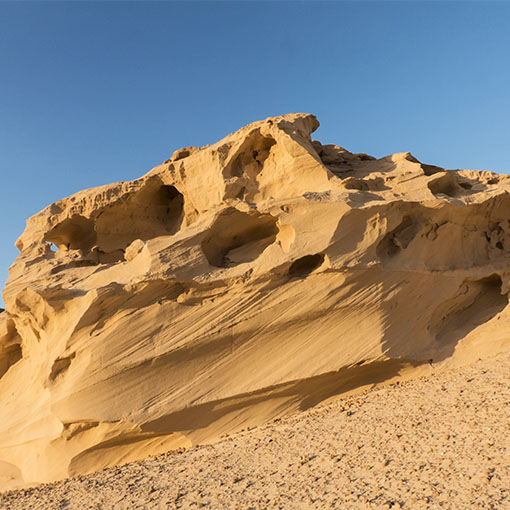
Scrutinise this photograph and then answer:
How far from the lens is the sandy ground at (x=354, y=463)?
4.85 metres

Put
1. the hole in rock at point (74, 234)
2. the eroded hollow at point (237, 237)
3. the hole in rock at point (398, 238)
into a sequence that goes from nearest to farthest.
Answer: the eroded hollow at point (237, 237) → the hole in rock at point (398, 238) → the hole in rock at point (74, 234)

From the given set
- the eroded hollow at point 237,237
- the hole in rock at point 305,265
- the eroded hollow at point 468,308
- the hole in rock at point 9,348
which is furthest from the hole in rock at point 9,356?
the eroded hollow at point 468,308

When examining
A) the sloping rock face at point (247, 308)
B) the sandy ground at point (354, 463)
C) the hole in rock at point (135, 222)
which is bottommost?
the sandy ground at point (354, 463)

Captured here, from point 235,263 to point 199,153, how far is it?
2753mm

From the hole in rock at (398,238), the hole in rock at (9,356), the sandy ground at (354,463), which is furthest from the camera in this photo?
the hole in rock at (9,356)

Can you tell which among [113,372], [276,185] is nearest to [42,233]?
[113,372]

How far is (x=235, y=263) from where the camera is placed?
27.0ft

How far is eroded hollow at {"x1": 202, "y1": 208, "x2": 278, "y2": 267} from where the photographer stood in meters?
8.31

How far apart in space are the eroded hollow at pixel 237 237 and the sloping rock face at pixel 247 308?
0.03m

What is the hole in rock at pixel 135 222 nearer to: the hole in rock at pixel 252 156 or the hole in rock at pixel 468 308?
the hole in rock at pixel 252 156

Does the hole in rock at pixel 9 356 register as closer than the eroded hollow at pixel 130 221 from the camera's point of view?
Yes

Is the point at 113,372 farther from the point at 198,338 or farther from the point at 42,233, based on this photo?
the point at 42,233

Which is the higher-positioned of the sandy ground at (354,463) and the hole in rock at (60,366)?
the hole in rock at (60,366)

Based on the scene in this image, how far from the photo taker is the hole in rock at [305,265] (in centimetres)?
805
